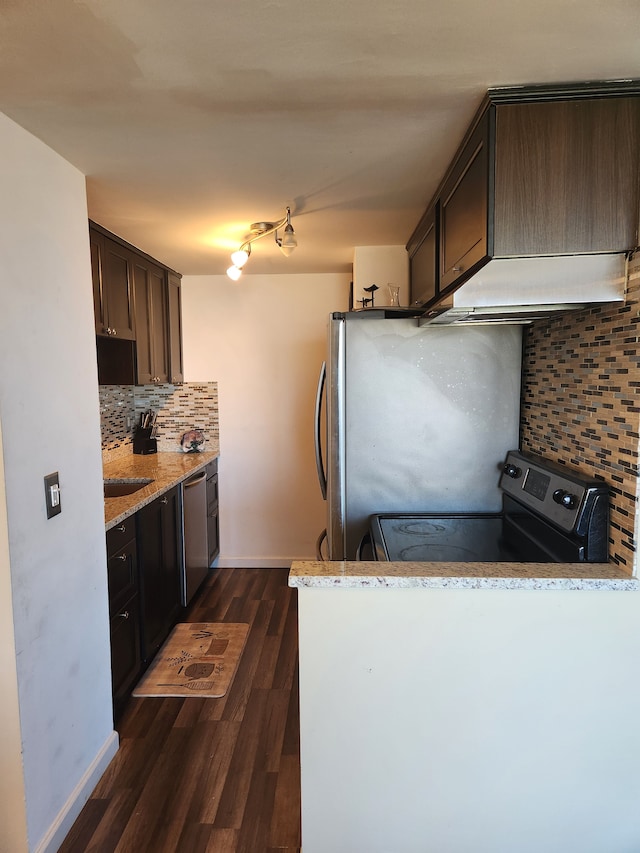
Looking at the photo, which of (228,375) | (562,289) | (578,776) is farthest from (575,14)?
(228,375)

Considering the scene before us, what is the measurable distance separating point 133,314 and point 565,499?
2412 mm

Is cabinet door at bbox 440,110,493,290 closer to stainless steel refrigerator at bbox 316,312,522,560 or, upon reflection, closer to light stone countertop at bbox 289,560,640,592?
stainless steel refrigerator at bbox 316,312,522,560

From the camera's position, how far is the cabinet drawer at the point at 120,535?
210 cm

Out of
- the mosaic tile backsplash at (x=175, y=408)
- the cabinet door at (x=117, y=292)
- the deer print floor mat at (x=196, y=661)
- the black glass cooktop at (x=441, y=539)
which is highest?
the cabinet door at (x=117, y=292)

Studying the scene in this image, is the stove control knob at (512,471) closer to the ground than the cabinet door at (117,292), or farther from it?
closer to the ground

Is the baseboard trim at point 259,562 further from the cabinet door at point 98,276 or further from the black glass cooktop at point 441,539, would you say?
the cabinet door at point 98,276

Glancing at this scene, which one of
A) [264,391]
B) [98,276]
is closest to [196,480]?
[264,391]

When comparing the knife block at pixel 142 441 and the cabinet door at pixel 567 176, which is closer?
the cabinet door at pixel 567 176

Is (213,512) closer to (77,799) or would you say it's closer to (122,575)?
(122,575)

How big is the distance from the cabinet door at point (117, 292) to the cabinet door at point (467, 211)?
165 cm

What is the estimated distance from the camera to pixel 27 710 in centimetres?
147

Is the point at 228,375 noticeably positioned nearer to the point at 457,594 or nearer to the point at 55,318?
the point at 55,318

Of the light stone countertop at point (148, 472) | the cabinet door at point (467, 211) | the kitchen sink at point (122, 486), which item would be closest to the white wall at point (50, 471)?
the light stone countertop at point (148, 472)

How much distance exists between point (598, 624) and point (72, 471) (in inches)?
66.2
